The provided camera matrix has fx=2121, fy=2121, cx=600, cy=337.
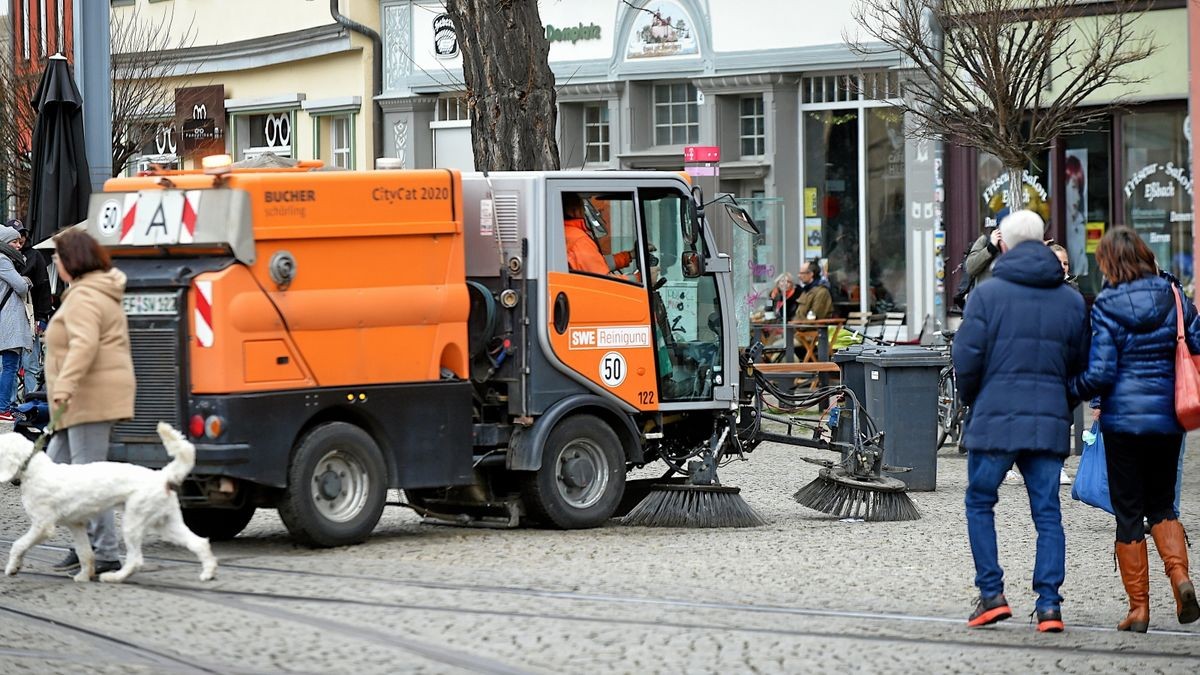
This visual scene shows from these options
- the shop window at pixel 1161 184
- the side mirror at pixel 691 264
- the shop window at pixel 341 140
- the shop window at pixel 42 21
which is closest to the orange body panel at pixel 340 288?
the side mirror at pixel 691 264

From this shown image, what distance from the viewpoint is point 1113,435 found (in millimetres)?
9398

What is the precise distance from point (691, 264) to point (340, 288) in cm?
268

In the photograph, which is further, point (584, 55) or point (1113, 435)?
point (584, 55)

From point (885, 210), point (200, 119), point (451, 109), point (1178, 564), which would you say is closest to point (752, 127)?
point (885, 210)

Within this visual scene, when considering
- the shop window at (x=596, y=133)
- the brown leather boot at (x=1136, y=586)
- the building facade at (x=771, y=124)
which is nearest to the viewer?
the brown leather boot at (x=1136, y=586)

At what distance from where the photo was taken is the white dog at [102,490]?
1012cm

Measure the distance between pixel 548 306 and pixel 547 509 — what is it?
1.21m

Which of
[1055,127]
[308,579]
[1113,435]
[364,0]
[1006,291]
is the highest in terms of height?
[364,0]

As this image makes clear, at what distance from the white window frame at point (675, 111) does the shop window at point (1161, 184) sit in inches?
252

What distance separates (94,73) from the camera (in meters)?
17.9

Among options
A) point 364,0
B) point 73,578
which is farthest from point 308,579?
point 364,0

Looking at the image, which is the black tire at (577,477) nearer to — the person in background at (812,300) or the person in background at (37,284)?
the person in background at (37,284)

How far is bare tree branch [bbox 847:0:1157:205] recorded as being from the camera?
22.7 metres

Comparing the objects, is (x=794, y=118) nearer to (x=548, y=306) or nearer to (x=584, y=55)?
(x=584, y=55)
